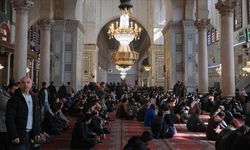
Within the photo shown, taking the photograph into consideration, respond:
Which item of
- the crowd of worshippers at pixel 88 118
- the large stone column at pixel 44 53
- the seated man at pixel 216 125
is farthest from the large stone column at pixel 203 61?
the seated man at pixel 216 125

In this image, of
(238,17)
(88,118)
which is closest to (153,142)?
(88,118)

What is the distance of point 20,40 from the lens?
1165 centimetres

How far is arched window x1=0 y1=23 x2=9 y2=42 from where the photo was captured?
18.0 m

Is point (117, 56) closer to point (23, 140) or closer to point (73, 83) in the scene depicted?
point (73, 83)

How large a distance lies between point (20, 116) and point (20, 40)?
832cm

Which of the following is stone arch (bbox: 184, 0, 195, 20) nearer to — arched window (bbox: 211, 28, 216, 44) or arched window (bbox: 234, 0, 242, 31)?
arched window (bbox: 234, 0, 242, 31)

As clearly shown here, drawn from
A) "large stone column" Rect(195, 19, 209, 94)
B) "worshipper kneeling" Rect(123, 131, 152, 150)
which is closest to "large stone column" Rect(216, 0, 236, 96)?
"large stone column" Rect(195, 19, 209, 94)

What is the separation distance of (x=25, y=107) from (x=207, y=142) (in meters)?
4.97

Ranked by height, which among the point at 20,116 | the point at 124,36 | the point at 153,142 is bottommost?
the point at 153,142

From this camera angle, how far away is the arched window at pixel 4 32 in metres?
18.0

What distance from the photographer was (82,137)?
6863 mm

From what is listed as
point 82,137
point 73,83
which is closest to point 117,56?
point 73,83

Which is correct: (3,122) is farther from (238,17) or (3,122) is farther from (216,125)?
(238,17)

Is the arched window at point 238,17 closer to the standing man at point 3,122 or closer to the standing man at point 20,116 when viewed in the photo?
the standing man at point 3,122
